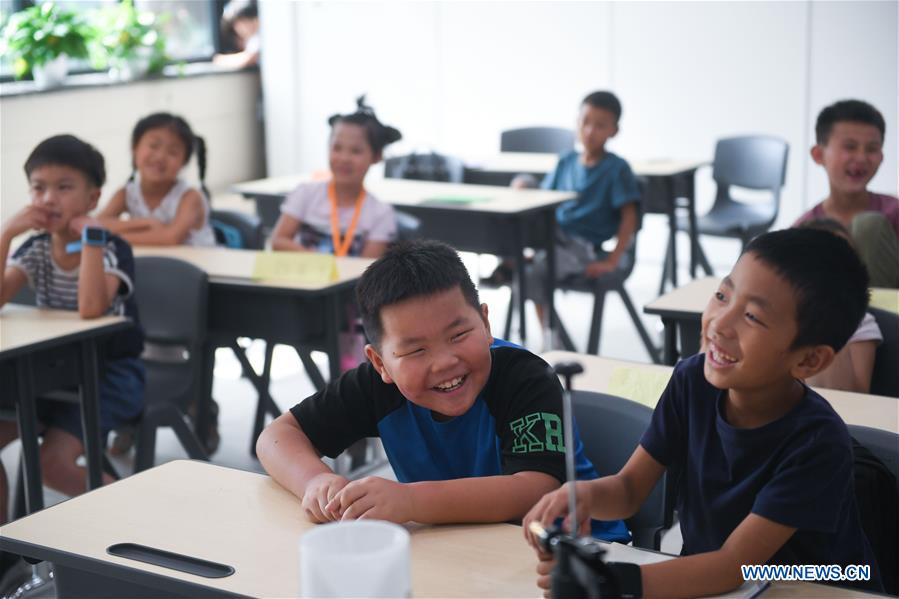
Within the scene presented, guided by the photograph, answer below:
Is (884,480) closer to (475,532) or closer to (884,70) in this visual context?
(475,532)

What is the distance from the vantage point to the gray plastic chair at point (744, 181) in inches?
199

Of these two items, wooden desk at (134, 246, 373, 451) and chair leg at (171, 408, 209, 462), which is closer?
chair leg at (171, 408, 209, 462)

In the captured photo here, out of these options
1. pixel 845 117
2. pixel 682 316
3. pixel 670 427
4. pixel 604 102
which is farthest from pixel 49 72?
pixel 670 427

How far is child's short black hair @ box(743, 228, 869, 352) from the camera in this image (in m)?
1.30

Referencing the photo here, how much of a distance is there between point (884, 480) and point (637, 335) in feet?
11.7

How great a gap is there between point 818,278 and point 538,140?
14.8 feet

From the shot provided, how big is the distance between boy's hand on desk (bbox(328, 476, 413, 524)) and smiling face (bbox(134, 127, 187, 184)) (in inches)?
102

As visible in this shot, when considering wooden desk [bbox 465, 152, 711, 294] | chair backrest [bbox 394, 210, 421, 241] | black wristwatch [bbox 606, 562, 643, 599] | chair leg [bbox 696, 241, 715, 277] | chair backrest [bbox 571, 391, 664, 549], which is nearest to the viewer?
black wristwatch [bbox 606, 562, 643, 599]

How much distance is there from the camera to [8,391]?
8.40 feet

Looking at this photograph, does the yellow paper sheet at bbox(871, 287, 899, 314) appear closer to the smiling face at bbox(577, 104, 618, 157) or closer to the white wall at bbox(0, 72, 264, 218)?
the smiling face at bbox(577, 104, 618, 157)

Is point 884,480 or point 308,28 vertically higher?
point 308,28

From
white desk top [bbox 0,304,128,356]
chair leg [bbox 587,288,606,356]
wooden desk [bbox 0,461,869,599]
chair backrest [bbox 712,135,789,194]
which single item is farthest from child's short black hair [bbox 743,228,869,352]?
chair backrest [bbox 712,135,789,194]

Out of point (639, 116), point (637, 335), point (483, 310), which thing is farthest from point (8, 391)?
point (639, 116)

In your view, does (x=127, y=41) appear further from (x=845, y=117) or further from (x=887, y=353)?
(x=887, y=353)
